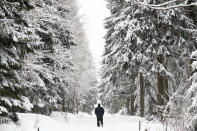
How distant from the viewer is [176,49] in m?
18.6

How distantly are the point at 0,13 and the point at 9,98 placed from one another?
274cm

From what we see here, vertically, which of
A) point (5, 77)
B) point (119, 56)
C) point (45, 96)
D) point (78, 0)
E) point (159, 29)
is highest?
point (78, 0)

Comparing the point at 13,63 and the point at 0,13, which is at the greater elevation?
the point at 0,13

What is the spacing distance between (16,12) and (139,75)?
52.1 feet

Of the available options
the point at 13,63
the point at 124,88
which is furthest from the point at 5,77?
the point at 124,88

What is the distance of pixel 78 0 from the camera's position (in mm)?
28750

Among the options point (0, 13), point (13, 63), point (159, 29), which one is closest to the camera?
point (0, 13)

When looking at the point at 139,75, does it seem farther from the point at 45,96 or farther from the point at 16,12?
the point at 16,12

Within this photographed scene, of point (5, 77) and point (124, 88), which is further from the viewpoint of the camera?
point (124, 88)

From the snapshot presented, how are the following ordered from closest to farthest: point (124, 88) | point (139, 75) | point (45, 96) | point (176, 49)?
1. point (176, 49)
2. point (45, 96)
3. point (139, 75)
4. point (124, 88)

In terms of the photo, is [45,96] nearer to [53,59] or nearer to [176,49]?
[53,59]

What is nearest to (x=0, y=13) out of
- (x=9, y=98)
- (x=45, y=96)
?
(x=9, y=98)

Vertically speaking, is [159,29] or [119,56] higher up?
[159,29]

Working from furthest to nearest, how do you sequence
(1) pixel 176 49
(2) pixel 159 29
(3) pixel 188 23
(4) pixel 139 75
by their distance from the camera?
(4) pixel 139 75 < (1) pixel 176 49 < (2) pixel 159 29 < (3) pixel 188 23
